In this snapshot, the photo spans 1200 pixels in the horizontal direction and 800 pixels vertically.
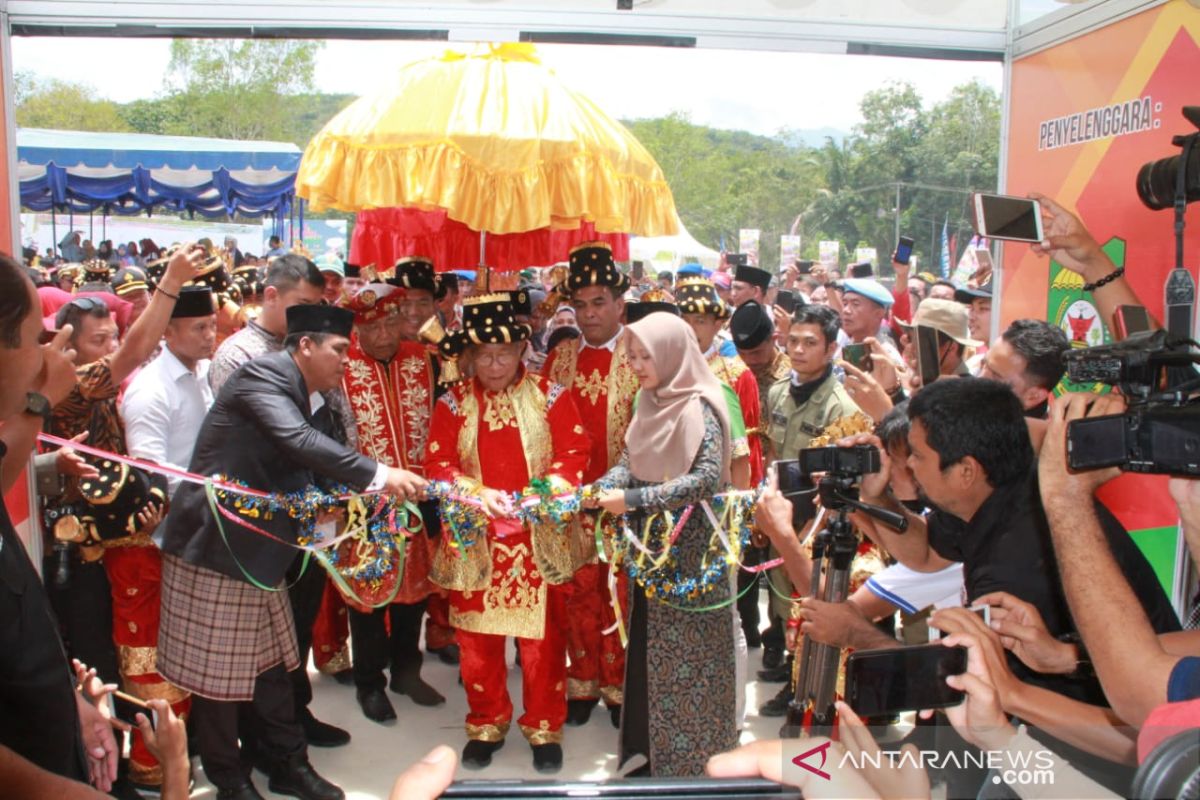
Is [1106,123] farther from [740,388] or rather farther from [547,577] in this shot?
[547,577]

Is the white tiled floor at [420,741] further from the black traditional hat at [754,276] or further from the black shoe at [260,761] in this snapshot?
the black traditional hat at [754,276]

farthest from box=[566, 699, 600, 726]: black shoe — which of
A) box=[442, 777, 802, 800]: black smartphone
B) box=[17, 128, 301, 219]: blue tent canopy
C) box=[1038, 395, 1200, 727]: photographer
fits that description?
box=[17, 128, 301, 219]: blue tent canopy

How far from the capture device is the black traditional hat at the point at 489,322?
156 inches

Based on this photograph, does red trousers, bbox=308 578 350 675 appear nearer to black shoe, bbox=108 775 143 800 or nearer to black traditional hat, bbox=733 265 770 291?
black shoe, bbox=108 775 143 800

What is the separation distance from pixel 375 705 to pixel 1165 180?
3964mm

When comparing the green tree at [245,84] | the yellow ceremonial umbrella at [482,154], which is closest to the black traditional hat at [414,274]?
the yellow ceremonial umbrella at [482,154]

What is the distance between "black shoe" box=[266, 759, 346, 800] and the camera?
146 inches

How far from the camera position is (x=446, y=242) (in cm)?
540

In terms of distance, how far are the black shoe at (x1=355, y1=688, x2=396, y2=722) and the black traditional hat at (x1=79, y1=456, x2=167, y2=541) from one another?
5.16ft

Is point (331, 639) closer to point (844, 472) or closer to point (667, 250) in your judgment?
point (844, 472)

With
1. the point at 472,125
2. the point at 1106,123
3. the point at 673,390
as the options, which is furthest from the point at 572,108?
the point at 1106,123

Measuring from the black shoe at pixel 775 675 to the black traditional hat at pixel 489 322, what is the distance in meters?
2.39

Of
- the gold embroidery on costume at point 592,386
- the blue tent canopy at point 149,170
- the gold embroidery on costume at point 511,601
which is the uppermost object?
the blue tent canopy at point 149,170

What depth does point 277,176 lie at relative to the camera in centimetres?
1802
